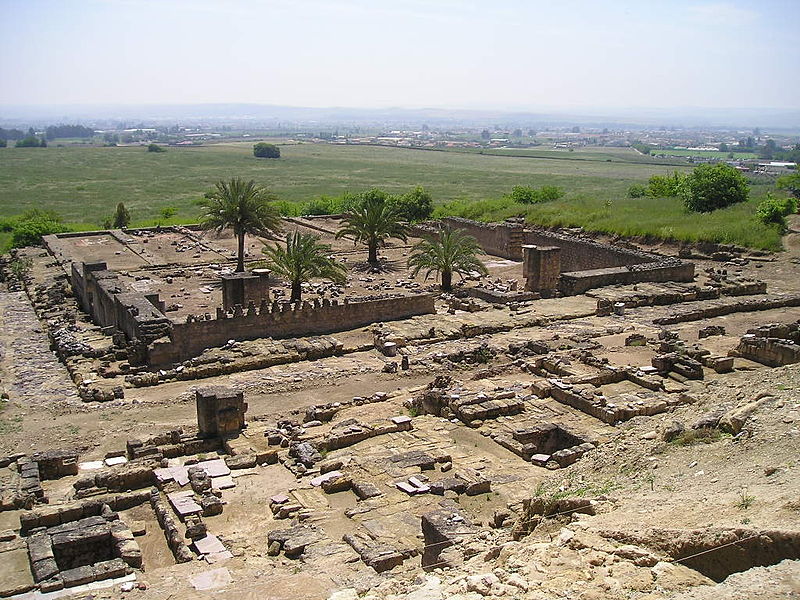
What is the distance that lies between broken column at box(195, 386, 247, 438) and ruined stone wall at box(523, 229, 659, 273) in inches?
798

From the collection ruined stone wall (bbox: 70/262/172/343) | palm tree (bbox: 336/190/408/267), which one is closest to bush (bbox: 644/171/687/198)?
palm tree (bbox: 336/190/408/267)

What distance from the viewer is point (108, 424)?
51.5ft

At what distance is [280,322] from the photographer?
21.5 meters

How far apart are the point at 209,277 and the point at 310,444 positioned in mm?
19487

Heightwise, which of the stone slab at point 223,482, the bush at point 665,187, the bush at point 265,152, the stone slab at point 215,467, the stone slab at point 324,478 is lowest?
the stone slab at point 223,482

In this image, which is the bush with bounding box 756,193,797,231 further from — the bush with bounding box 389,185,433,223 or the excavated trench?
the excavated trench

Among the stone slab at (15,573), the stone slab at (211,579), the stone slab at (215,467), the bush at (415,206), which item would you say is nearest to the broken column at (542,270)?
the stone slab at (215,467)

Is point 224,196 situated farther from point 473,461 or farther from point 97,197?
point 97,197

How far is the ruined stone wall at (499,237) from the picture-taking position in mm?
36281

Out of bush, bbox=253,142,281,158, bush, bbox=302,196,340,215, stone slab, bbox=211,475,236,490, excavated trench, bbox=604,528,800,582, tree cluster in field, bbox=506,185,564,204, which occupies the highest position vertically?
bush, bbox=253,142,281,158

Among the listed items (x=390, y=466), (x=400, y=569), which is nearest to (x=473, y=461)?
(x=390, y=466)

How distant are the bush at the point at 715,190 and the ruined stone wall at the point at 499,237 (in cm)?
882

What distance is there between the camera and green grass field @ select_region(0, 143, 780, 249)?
3689 cm

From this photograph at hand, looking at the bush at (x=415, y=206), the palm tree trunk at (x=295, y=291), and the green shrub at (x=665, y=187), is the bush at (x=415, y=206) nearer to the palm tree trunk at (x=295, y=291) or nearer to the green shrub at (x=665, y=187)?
the green shrub at (x=665, y=187)
